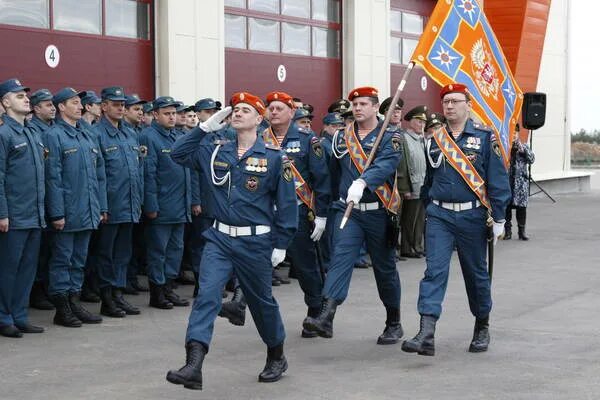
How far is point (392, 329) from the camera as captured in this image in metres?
8.73

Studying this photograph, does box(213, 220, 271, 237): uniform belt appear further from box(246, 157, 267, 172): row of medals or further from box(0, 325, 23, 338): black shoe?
box(0, 325, 23, 338): black shoe

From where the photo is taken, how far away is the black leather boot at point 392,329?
866 centimetres

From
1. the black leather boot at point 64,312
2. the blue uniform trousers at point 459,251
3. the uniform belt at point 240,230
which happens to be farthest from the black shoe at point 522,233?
the uniform belt at point 240,230

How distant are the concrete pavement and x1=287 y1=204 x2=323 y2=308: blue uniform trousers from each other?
37cm

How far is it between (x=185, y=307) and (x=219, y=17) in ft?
24.2

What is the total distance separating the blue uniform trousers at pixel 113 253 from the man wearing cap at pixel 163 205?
10.2 inches

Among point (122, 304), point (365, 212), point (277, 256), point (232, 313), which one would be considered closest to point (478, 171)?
point (365, 212)

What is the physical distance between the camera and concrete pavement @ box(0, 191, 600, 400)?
698 centimetres

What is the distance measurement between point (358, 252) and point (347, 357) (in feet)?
3.06

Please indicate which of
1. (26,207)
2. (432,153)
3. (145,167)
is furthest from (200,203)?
(432,153)

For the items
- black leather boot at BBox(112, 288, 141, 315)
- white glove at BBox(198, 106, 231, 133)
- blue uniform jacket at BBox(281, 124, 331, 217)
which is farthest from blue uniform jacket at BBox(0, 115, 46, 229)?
white glove at BBox(198, 106, 231, 133)

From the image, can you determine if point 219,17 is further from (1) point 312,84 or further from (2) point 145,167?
(2) point 145,167

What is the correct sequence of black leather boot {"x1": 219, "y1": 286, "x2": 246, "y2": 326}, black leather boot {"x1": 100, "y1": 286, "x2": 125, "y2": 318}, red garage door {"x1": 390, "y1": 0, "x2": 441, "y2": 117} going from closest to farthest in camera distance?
black leather boot {"x1": 219, "y1": 286, "x2": 246, "y2": 326} → black leather boot {"x1": 100, "y1": 286, "x2": 125, "y2": 318} → red garage door {"x1": 390, "y1": 0, "x2": 441, "y2": 117}

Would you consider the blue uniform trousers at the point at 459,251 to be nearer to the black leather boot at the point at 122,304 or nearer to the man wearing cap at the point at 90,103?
the black leather boot at the point at 122,304
